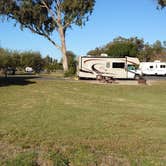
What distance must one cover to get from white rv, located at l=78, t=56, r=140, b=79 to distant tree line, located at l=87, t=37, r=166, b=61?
49.7m

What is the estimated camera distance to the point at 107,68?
52125 mm

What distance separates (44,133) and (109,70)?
39350mm

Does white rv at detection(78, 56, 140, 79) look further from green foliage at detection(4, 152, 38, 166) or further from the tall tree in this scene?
green foliage at detection(4, 152, 38, 166)

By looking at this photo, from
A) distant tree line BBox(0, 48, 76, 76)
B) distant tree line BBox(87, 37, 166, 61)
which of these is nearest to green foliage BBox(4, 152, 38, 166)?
distant tree line BBox(0, 48, 76, 76)

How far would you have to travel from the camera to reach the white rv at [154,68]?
250 feet

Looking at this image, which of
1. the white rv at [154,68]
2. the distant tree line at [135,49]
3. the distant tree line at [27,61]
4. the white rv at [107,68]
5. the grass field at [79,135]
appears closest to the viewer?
the grass field at [79,135]

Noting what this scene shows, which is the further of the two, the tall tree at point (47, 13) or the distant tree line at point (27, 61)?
the distant tree line at point (27, 61)

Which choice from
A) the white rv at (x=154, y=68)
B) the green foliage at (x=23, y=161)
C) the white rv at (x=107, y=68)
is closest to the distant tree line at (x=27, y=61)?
the white rv at (x=154, y=68)

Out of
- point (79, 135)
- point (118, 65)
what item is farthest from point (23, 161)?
point (118, 65)

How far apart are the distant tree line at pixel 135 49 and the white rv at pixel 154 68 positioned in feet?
81.2

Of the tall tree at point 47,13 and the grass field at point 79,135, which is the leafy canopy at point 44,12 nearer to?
the tall tree at point 47,13

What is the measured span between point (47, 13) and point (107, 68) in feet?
36.9

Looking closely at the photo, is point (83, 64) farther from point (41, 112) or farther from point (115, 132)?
point (115, 132)

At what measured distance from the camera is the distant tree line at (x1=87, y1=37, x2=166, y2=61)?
10675 centimetres
